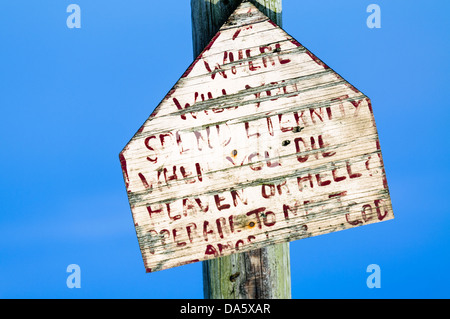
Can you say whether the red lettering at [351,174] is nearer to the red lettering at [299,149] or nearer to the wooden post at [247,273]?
the red lettering at [299,149]

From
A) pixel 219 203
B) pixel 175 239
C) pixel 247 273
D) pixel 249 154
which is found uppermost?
pixel 249 154

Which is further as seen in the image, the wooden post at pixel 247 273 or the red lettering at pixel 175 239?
the wooden post at pixel 247 273

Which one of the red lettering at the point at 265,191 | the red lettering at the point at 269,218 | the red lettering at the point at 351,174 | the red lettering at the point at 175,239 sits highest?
the red lettering at the point at 351,174

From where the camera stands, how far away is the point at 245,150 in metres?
2.42

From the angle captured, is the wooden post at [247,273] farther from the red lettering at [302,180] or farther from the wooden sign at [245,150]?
the red lettering at [302,180]

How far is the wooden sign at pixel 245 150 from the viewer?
239cm

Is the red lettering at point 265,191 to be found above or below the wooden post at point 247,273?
above

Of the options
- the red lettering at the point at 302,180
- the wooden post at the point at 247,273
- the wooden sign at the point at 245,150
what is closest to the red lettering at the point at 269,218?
the wooden sign at the point at 245,150

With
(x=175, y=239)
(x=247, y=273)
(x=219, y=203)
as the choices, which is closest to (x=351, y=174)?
(x=219, y=203)

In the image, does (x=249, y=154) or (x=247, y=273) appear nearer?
(x=249, y=154)

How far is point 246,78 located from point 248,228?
0.61 meters

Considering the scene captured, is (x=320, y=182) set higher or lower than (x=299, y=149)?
lower

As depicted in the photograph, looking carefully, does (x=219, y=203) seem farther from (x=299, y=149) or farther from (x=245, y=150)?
(x=299, y=149)

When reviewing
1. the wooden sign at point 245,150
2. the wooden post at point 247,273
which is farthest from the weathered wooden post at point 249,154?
the wooden post at point 247,273
